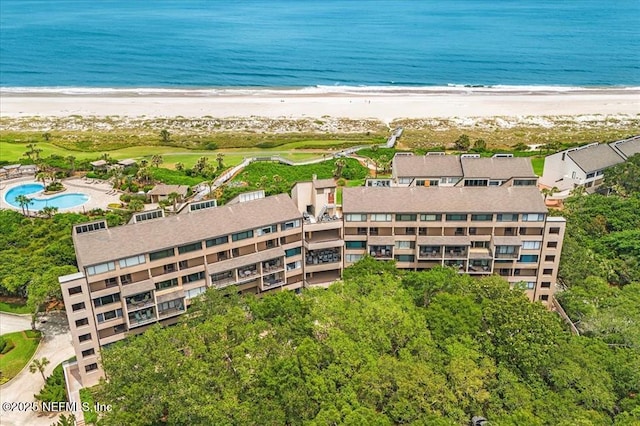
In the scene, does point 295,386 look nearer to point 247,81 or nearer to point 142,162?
point 142,162

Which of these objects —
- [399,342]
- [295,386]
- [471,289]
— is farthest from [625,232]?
[295,386]

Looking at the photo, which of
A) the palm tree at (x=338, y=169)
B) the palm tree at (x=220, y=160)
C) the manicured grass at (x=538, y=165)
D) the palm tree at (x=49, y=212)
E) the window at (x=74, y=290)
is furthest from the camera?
the palm tree at (x=220, y=160)

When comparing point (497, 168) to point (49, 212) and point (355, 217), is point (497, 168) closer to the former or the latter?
point (355, 217)

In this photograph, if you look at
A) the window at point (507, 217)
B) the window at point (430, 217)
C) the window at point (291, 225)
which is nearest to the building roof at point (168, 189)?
the window at point (291, 225)

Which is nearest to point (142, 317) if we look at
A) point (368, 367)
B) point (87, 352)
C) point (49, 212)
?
A: point (87, 352)

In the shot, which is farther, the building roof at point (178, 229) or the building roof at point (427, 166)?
the building roof at point (427, 166)

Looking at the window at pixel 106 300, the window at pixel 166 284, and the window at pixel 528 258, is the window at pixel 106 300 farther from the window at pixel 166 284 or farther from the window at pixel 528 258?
the window at pixel 528 258
